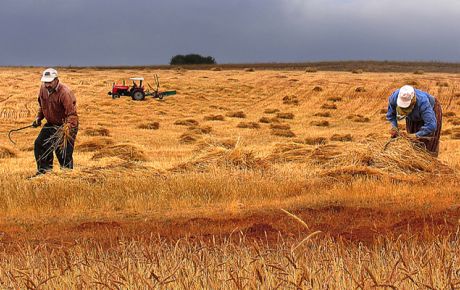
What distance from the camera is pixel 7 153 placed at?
17.1 meters

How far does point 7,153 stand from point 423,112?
10204 millimetres

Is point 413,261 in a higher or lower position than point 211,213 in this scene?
→ higher

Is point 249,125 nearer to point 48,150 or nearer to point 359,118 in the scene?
point 359,118

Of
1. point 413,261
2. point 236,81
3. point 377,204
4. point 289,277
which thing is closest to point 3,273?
point 289,277

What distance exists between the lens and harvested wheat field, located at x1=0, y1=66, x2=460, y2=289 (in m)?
5.24

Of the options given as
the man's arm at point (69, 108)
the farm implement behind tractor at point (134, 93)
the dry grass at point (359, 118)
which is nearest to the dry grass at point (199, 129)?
the dry grass at point (359, 118)

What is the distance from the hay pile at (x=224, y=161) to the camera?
13664mm

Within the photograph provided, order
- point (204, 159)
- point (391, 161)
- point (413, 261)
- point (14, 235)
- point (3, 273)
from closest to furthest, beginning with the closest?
1. point (413, 261)
2. point (3, 273)
3. point (14, 235)
4. point (391, 161)
5. point (204, 159)

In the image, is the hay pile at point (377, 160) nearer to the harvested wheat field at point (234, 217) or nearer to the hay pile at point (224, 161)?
the harvested wheat field at point (234, 217)

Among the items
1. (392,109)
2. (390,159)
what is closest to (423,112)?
(392,109)

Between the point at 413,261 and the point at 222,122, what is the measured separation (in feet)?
71.3

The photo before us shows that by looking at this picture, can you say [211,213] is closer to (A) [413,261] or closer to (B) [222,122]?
(A) [413,261]

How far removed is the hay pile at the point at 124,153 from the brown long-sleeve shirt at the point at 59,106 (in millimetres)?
3979

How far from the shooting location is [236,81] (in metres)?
39.3
